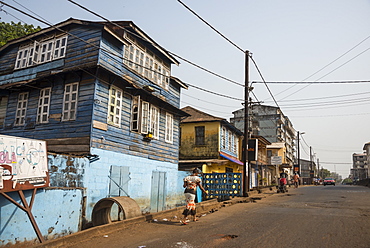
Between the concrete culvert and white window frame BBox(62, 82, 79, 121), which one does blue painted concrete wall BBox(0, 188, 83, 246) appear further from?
white window frame BBox(62, 82, 79, 121)

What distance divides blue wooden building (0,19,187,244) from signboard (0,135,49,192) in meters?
1.92

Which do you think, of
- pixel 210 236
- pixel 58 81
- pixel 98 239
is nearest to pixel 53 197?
pixel 98 239

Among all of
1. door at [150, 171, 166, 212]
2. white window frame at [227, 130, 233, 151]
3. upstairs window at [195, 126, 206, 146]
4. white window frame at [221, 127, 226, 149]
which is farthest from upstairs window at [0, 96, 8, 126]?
white window frame at [227, 130, 233, 151]

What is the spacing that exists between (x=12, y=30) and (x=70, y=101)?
1884cm

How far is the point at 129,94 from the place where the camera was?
46.9ft

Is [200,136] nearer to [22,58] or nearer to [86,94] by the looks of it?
[86,94]

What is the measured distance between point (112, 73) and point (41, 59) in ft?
14.8

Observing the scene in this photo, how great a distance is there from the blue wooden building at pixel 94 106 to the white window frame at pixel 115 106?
0.04m

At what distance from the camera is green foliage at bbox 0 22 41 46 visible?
1011 inches

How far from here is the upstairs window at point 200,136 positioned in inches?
1030

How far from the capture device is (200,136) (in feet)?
86.4

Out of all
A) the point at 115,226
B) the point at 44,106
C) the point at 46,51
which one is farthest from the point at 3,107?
the point at 115,226

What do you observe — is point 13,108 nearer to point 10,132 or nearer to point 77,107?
point 10,132

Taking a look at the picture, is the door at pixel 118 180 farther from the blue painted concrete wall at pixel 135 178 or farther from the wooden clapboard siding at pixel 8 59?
the wooden clapboard siding at pixel 8 59
